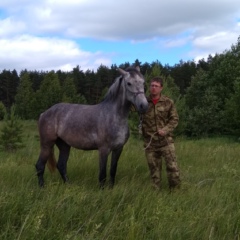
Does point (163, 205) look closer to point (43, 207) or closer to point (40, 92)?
point (43, 207)

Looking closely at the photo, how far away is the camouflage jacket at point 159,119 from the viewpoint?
236 inches

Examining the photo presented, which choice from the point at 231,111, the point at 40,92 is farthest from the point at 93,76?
the point at 231,111

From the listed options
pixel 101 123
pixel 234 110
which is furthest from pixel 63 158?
pixel 234 110

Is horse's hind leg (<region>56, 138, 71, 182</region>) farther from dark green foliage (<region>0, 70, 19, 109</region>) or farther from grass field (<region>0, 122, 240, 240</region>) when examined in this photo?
dark green foliage (<region>0, 70, 19, 109</region>)

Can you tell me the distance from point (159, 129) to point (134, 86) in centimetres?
88

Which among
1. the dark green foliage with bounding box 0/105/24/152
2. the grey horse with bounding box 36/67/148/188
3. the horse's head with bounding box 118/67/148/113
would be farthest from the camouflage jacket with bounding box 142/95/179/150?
the dark green foliage with bounding box 0/105/24/152

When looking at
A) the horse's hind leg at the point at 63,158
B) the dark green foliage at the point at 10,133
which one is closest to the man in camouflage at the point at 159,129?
the horse's hind leg at the point at 63,158

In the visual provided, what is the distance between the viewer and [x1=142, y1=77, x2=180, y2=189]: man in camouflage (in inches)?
235

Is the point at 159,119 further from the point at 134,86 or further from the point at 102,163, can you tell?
the point at 102,163

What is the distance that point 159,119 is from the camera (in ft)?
19.7

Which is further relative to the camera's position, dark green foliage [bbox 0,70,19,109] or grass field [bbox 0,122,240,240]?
dark green foliage [bbox 0,70,19,109]

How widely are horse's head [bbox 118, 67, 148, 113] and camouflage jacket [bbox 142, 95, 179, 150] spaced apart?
468 mm

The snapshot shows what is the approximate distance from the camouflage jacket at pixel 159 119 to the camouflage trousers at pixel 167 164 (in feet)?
0.34

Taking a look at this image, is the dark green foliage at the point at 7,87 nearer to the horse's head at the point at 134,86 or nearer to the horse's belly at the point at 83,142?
the horse's belly at the point at 83,142
